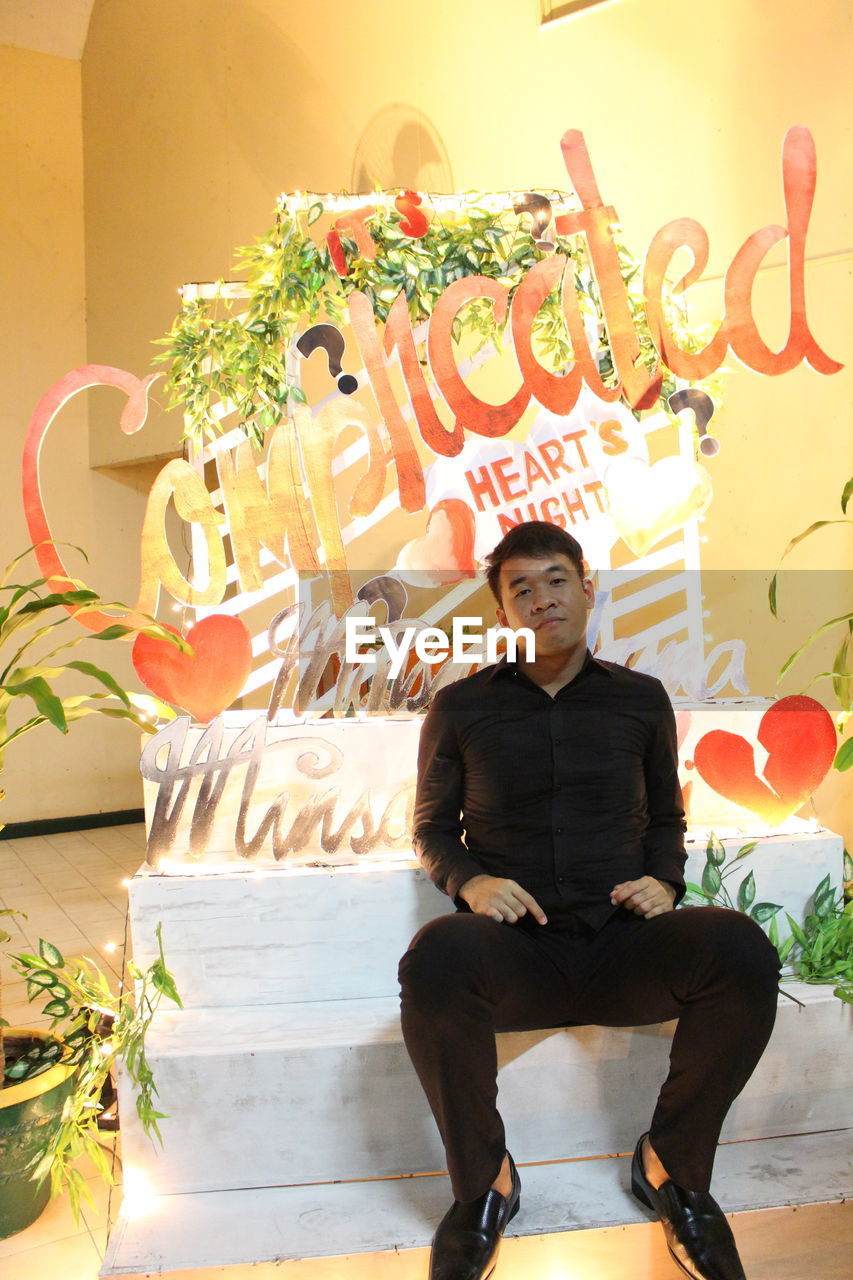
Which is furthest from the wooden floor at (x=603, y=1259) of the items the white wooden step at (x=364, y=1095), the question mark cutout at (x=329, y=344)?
the question mark cutout at (x=329, y=344)

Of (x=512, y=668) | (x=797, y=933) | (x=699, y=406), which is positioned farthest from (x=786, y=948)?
(x=699, y=406)

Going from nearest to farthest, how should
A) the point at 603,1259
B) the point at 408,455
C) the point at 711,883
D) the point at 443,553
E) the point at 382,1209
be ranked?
the point at 603,1259, the point at 382,1209, the point at 711,883, the point at 408,455, the point at 443,553

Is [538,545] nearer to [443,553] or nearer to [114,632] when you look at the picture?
[443,553]

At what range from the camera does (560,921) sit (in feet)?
6.73

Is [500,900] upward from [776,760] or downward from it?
downward

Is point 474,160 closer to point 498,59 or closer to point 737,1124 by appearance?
point 498,59

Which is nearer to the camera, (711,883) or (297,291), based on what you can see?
(711,883)

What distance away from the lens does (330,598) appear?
2574mm

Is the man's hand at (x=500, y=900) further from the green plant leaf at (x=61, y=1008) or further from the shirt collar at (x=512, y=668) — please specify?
the green plant leaf at (x=61, y=1008)

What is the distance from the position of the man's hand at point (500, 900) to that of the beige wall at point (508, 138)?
168 centimetres

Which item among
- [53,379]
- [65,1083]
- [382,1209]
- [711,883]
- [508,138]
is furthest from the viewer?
[53,379]

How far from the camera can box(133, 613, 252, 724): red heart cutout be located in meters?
2.45

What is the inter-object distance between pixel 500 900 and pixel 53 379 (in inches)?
208

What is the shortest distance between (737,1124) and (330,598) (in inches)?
57.7
